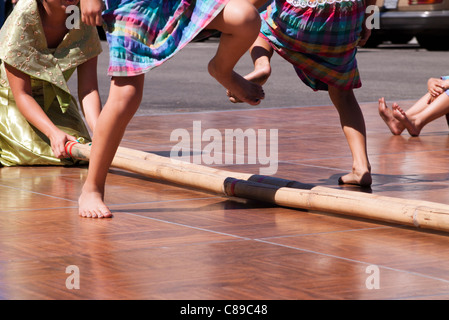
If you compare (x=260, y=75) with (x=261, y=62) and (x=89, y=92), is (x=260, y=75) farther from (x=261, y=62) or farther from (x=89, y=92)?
(x=89, y=92)

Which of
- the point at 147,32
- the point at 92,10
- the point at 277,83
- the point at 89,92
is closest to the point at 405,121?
the point at 89,92

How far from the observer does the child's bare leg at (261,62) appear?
4.33 metres

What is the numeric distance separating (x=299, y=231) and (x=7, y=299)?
1.32m

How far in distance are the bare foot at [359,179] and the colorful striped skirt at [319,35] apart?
0.43 meters

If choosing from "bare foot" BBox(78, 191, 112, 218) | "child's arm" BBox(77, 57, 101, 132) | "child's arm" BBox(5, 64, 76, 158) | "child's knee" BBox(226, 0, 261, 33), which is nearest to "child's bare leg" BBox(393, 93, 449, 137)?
"child's arm" BBox(77, 57, 101, 132)

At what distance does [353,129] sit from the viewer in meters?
4.70

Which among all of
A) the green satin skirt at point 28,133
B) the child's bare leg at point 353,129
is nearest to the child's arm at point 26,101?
the green satin skirt at point 28,133

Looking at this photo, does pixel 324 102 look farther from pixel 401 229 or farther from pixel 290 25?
pixel 401 229

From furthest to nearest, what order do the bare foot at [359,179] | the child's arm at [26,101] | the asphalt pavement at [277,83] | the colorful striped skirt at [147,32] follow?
the asphalt pavement at [277,83], the child's arm at [26,101], the bare foot at [359,179], the colorful striped skirt at [147,32]

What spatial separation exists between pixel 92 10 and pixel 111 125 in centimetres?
46

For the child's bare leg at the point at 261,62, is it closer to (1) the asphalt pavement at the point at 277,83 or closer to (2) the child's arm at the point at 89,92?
(2) the child's arm at the point at 89,92

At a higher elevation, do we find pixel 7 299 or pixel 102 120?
pixel 102 120

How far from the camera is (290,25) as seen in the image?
450cm
